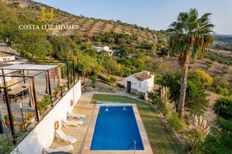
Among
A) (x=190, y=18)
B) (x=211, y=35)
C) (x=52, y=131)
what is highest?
(x=190, y=18)

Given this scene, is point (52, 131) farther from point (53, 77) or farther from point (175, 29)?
point (175, 29)

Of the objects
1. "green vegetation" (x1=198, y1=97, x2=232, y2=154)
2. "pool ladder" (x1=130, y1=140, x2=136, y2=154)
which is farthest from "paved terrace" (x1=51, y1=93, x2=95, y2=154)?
"green vegetation" (x1=198, y1=97, x2=232, y2=154)

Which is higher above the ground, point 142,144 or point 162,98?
point 162,98

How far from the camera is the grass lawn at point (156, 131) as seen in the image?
39.5 ft

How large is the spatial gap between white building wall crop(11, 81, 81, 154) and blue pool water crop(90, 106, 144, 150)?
2520 millimetres

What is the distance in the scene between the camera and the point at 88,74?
3006 centimetres

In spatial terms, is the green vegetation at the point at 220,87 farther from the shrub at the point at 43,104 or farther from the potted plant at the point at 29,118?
the potted plant at the point at 29,118

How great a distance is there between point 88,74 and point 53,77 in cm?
1003

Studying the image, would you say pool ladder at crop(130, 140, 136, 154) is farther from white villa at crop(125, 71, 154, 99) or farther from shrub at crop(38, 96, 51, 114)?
white villa at crop(125, 71, 154, 99)

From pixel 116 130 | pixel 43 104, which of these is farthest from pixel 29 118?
pixel 116 130

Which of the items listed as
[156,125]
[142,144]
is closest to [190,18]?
[156,125]

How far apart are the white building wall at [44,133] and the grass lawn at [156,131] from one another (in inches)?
234

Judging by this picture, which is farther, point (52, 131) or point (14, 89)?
point (14, 89)

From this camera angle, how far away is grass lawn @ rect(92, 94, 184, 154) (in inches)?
474
